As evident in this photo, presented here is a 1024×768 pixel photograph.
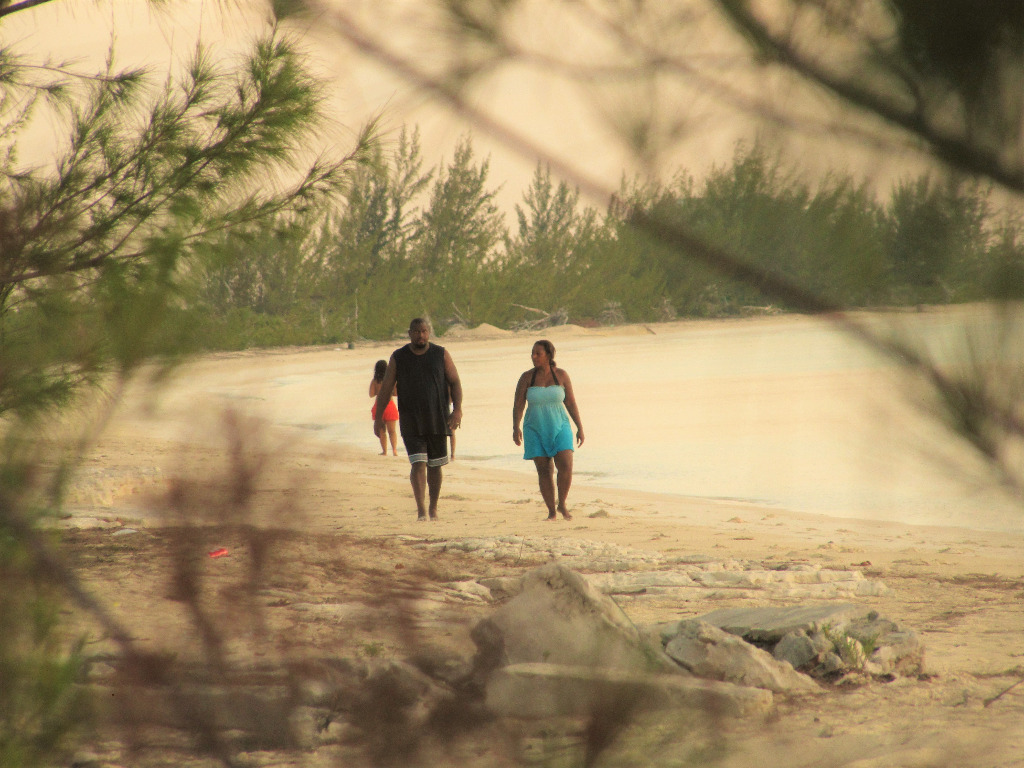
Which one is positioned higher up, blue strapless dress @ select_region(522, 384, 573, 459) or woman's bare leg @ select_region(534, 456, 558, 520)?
blue strapless dress @ select_region(522, 384, 573, 459)

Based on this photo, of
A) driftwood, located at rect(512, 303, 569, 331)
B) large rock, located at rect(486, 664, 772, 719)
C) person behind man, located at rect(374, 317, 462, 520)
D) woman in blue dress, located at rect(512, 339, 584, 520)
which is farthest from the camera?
driftwood, located at rect(512, 303, 569, 331)

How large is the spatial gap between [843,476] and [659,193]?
8.49m

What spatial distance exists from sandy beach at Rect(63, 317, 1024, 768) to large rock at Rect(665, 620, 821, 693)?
148mm

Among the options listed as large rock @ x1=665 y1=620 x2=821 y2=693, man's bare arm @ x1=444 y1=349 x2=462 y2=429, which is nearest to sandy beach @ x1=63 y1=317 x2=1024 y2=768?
large rock @ x1=665 y1=620 x2=821 y2=693

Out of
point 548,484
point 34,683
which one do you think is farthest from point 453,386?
point 34,683

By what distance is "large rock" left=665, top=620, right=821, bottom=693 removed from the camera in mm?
3545

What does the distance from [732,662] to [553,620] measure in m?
0.69

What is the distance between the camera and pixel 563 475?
7.33 meters

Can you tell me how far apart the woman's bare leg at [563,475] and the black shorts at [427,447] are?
0.87 meters

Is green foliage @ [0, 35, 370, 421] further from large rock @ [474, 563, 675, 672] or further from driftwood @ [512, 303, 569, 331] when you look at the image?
driftwood @ [512, 303, 569, 331]

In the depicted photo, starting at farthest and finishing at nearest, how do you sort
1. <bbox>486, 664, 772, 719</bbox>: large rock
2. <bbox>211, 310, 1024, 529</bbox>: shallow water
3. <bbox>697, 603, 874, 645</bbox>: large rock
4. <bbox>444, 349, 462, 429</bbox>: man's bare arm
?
1. <bbox>444, 349, 462, 429</bbox>: man's bare arm
2. <bbox>697, 603, 874, 645</bbox>: large rock
3. <bbox>211, 310, 1024, 529</bbox>: shallow water
4. <bbox>486, 664, 772, 719</bbox>: large rock

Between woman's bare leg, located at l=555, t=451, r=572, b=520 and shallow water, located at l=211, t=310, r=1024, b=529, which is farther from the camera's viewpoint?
woman's bare leg, located at l=555, t=451, r=572, b=520

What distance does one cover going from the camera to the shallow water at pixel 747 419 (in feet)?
5.34

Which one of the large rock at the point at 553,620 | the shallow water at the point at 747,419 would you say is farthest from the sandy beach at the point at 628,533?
the large rock at the point at 553,620
